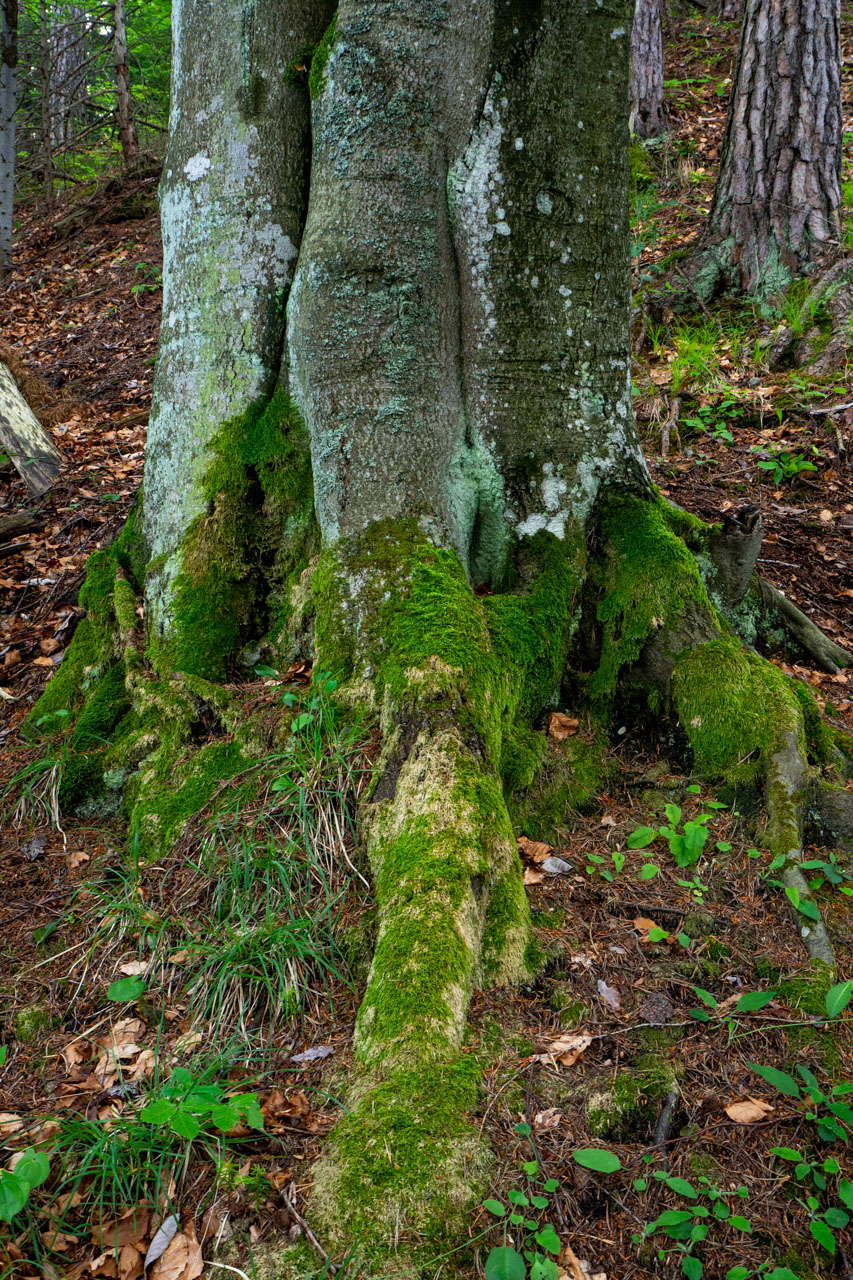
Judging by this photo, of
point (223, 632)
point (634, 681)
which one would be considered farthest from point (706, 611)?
point (223, 632)

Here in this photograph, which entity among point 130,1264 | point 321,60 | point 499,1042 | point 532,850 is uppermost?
point 321,60

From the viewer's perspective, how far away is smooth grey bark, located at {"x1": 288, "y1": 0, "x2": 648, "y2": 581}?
3258mm

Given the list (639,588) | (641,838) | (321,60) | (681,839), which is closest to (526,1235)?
(641,838)

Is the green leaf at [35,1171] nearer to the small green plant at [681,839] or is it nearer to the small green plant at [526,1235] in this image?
→ the small green plant at [526,1235]

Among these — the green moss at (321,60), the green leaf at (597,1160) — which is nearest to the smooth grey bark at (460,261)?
the green moss at (321,60)

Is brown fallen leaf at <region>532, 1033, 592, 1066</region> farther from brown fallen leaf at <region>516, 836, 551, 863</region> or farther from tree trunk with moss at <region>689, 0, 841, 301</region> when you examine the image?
tree trunk with moss at <region>689, 0, 841, 301</region>

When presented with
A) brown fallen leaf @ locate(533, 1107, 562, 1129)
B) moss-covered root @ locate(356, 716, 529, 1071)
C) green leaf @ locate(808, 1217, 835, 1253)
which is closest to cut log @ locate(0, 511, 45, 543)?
moss-covered root @ locate(356, 716, 529, 1071)

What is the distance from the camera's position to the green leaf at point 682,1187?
1844mm

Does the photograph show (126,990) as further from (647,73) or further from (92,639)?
(647,73)

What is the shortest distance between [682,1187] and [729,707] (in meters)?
1.86

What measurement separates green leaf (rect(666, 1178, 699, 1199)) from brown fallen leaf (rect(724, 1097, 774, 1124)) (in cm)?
27

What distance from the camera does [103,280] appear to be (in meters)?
11.3

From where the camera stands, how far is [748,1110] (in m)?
2.11

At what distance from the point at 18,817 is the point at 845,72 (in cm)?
1323
